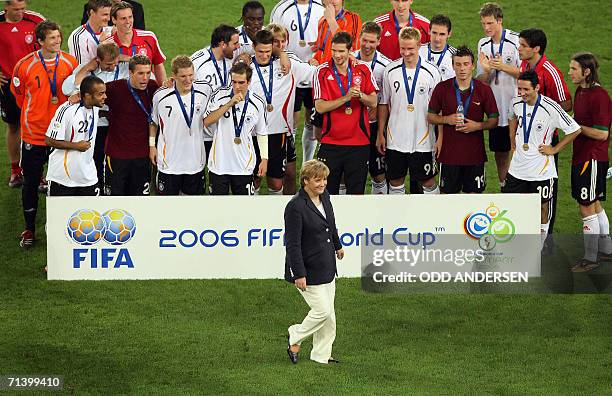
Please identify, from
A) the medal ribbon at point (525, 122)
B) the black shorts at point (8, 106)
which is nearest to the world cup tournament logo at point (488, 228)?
the medal ribbon at point (525, 122)

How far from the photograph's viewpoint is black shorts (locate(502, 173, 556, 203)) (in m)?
11.3

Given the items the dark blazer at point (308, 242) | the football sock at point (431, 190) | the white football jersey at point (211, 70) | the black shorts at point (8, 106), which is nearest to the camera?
the dark blazer at point (308, 242)

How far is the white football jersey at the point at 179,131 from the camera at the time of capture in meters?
11.4

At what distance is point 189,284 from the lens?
37.1 ft

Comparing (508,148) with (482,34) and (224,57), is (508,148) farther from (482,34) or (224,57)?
(482,34)

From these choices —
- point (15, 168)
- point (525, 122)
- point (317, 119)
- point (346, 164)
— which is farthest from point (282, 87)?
point (15, 168)

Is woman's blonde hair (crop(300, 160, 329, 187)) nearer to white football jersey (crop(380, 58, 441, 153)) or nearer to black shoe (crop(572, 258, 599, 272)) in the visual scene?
white football jersey (crop(380, 58, 441, 153))

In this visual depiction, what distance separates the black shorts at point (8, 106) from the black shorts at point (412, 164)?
4130mm

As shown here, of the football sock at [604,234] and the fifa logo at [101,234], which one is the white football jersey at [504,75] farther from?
the fifa logo at [101,234]

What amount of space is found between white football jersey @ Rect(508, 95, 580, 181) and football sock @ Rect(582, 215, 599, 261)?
0.63 metres

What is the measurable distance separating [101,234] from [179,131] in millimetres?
1221

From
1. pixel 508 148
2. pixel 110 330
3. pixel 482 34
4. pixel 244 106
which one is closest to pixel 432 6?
pixel 482 34

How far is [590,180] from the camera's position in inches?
452

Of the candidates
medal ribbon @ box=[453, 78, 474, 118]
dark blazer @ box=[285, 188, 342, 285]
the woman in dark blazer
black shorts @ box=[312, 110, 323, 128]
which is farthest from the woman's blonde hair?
black shorts @ box=[312, 110, 323, 128]
